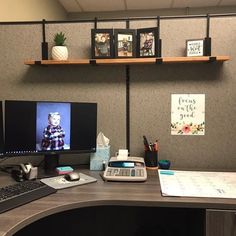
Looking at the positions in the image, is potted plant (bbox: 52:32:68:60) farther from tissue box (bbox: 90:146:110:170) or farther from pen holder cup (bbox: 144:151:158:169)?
pen holder cup (bbox: 144:151:158:169)

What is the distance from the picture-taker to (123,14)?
369 centimetres

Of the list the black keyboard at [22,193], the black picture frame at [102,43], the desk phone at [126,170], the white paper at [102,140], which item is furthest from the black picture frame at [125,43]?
the black keyboard at [22,193]

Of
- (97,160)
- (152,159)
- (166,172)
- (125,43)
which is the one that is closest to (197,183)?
(166,172)

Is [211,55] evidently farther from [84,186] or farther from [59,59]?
[84,186]

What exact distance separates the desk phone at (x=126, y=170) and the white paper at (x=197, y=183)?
0.10m

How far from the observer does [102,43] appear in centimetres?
154

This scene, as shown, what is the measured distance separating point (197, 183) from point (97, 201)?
1.60ft

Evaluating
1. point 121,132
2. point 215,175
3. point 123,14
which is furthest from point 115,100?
point 123,14

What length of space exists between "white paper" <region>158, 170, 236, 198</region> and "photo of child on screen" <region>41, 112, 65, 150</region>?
1.84 ft

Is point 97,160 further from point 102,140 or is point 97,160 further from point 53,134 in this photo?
point 53,134

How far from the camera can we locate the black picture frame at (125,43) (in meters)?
1.53

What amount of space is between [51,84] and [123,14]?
95.1 inches

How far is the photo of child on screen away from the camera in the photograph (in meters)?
1.42

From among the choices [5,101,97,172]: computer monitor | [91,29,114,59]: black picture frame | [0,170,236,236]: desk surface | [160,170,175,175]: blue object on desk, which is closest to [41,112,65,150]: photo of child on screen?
[5,101,97,172]: computer monitor
